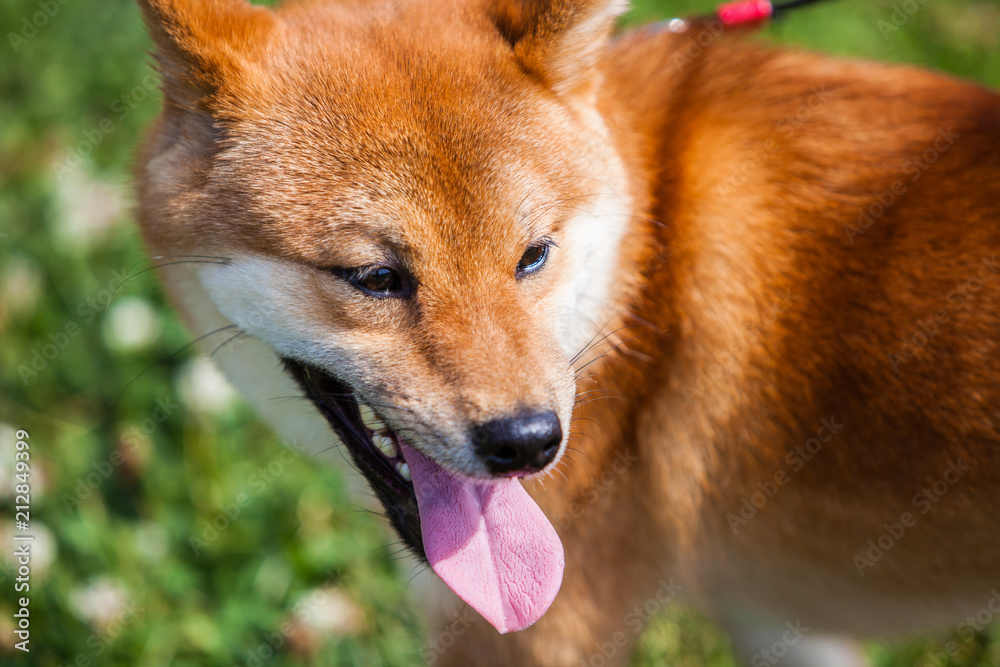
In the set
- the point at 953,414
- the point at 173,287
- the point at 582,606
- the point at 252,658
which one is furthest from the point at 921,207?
the point at 252,658

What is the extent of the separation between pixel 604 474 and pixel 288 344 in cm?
93

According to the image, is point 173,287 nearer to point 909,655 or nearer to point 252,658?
point 252,658

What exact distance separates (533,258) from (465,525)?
0.70m

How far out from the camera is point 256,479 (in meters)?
3.30
